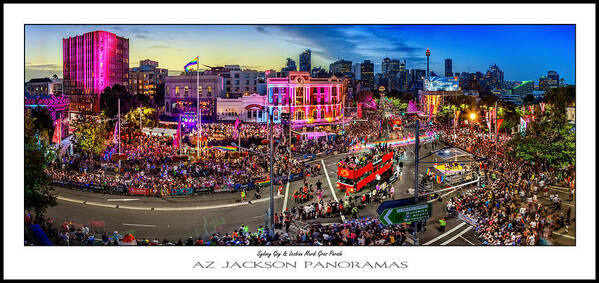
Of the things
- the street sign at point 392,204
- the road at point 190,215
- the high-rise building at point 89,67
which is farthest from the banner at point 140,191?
the high-rise building at point 89,67

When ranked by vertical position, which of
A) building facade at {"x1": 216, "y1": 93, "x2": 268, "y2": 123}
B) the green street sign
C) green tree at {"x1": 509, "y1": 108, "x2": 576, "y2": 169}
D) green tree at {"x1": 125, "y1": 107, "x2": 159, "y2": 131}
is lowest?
the green street sign

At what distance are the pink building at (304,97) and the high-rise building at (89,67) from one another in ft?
81.6

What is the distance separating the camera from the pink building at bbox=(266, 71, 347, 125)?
62781mm

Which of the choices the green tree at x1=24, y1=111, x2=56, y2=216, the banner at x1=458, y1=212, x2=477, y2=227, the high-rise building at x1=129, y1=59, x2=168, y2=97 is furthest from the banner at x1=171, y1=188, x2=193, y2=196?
the high-rise building at x1=129, y1=59, x2=168, y2=97

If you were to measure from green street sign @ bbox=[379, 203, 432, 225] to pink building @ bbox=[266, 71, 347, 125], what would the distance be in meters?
44.9

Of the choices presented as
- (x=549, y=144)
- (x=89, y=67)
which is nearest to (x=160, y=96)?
(x=89, y=67)

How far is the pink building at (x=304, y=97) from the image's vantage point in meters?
62.8

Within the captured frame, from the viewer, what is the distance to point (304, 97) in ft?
210

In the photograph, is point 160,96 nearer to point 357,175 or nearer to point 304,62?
point 304,62

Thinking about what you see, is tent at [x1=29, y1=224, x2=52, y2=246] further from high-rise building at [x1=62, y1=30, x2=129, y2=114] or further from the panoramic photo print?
high-rise building at [x1=62, y1=30, x2=129, y2=114]

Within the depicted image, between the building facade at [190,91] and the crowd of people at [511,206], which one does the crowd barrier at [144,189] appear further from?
the building facade at [190,91]

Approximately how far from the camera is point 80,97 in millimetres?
58188

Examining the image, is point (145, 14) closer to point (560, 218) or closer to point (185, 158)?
point (185, 158)

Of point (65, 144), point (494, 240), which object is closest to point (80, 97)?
point (65, 144)
